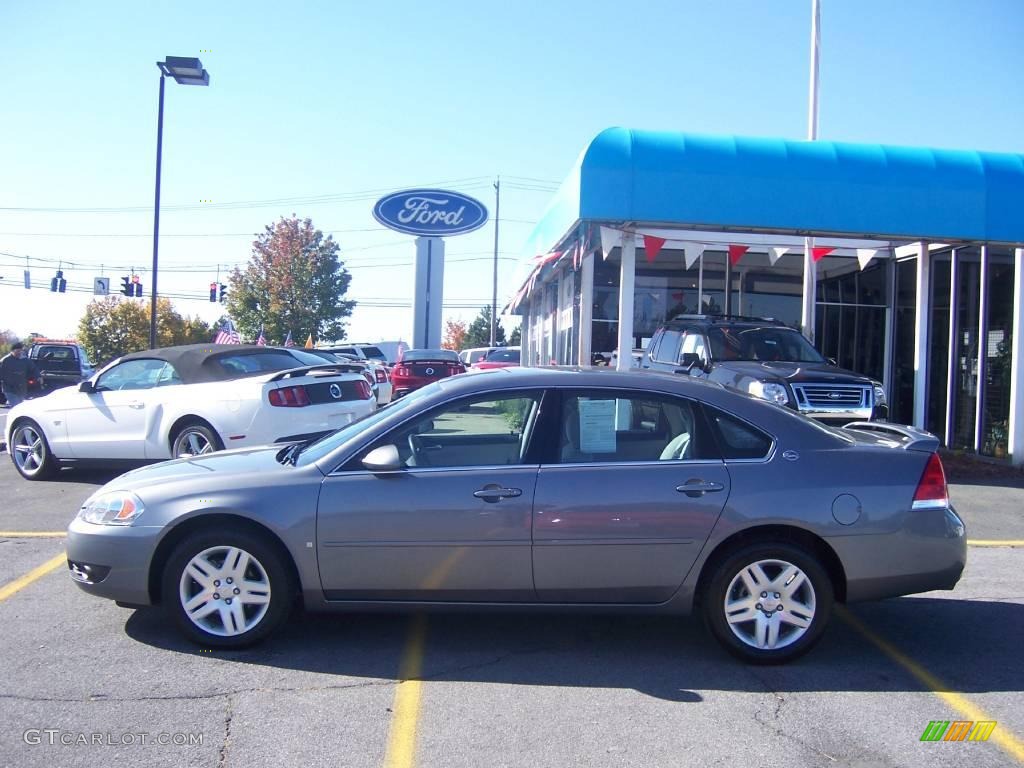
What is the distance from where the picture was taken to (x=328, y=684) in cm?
432

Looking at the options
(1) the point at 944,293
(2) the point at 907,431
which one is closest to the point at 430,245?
(1) the point at 944,293

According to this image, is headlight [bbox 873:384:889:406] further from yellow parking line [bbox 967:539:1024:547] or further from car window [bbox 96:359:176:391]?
car window [bbox 96:359:176:391]

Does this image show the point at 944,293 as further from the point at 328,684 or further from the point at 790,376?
the point at 328,684

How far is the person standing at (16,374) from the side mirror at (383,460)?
19593 millimetres

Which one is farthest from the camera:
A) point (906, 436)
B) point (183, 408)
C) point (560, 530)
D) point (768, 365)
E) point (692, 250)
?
point (692, 250)

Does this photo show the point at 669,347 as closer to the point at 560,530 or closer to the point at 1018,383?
the point at 1018,383

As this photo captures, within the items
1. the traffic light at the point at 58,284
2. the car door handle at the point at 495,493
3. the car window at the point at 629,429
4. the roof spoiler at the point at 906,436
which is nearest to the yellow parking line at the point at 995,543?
the roof spoiler at the point at 906,436

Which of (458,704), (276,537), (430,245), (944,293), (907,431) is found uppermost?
(430,245)

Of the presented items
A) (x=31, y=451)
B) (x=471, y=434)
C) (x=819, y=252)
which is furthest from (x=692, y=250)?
(x=471, y=434)

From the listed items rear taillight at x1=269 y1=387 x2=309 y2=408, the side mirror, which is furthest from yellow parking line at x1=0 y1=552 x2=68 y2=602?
rear taillight at x1=269 y1=387 x2=309 y2=408

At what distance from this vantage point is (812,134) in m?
15.4

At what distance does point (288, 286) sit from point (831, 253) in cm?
3606

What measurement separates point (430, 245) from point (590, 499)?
2298 centimetres

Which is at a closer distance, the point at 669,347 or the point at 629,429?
the point at 629,429
